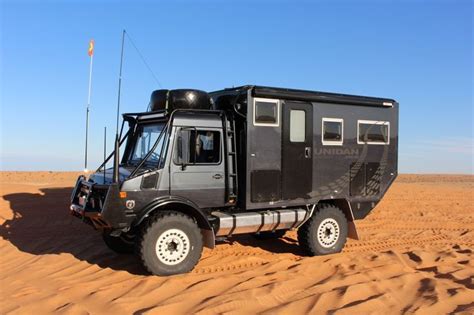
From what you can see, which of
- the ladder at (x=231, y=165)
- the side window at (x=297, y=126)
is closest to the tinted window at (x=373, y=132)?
the side window at (x=297, y=126)

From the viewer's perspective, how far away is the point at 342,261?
871cm

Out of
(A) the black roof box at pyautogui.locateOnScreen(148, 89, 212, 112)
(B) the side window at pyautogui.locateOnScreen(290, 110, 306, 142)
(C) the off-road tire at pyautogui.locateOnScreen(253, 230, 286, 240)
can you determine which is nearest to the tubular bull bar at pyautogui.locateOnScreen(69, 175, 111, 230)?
(A) the black roof box at pyautogui.locateOnScreen(148, 89, 212, 112)

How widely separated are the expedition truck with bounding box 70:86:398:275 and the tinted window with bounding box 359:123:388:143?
2 centimetres

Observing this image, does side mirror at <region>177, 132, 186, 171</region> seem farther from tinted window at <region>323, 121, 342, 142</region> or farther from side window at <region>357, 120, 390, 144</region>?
side window at <region>357, 120, 390, 144</region>

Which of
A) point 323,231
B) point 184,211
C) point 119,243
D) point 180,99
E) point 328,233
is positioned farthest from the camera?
point 328,233

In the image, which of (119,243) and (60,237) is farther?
(60,237)

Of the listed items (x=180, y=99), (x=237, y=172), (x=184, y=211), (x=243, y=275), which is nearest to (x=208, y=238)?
(x=184, y=211)

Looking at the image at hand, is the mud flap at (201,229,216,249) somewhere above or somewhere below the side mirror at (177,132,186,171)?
below

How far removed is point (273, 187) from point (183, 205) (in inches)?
75.6

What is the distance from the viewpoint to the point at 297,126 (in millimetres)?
9586

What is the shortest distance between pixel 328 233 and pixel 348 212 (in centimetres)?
75

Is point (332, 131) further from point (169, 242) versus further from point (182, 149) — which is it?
point (169, 242)

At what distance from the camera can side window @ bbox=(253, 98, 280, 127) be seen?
29.6ft

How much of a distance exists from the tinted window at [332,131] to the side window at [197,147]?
2410mm
